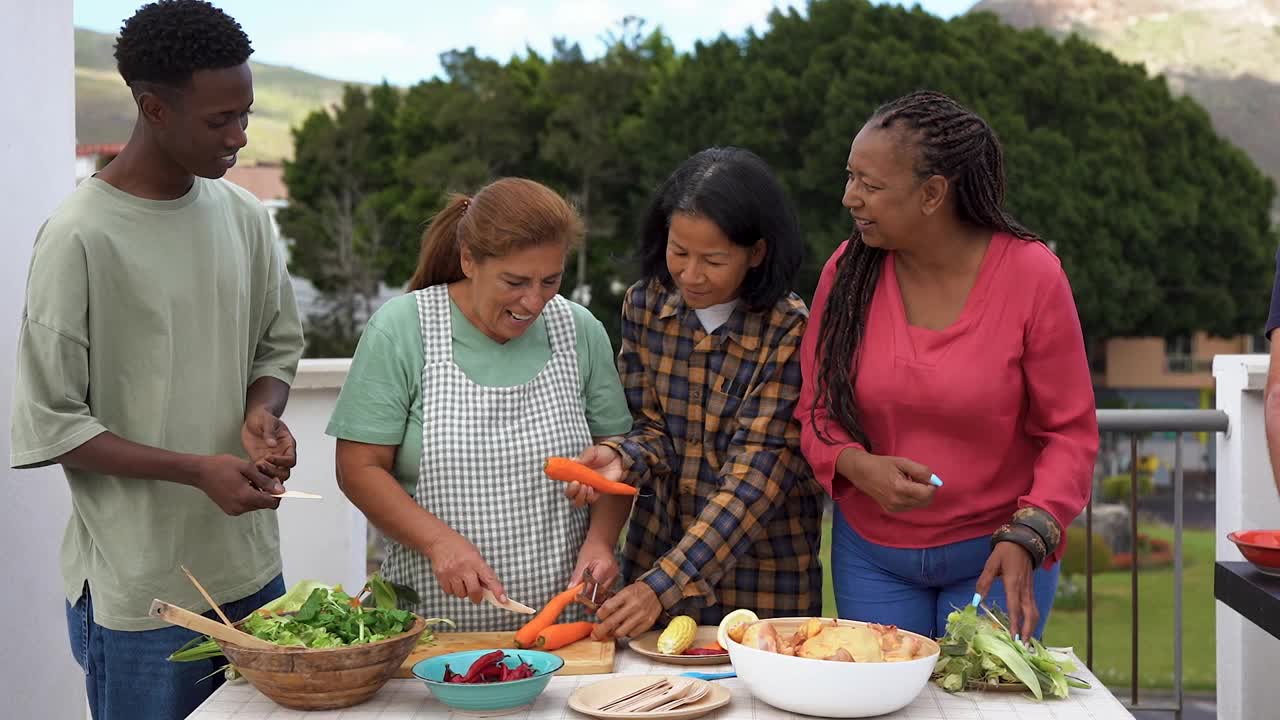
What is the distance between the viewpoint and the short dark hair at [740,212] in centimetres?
246

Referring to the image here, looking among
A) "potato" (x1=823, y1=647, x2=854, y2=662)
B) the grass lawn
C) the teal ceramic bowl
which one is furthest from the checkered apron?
the grass lawn

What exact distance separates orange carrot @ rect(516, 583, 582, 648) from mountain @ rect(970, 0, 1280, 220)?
149 ft

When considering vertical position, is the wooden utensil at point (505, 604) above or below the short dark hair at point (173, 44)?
below

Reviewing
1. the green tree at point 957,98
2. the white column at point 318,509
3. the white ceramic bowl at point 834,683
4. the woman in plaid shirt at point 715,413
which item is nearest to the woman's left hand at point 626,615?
the woman in plaid shirt at point 715,413

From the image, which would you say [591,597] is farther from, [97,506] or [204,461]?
[97,506]

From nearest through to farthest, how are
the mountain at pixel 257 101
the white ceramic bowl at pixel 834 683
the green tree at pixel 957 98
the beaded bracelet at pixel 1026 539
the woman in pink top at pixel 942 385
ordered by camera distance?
the white ceramic bowl at pixel 834 683 → the beaded bracelet at pixel 1026 539 → the woman in pink top at pixel 942 385 → the green tree at pixel 957 98 → the mountain at pixel 257 101

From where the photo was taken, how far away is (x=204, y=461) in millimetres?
2262

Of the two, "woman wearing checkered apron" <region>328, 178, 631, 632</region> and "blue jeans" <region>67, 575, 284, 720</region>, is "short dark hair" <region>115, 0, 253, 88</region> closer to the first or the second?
"woman wearing checkered apron" <region>328, 178, 631, 632</region>

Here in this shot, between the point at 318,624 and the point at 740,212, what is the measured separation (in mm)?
1091

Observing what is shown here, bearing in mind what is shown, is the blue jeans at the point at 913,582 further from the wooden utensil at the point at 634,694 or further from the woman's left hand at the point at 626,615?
the wooden utensil at the point at 634,694

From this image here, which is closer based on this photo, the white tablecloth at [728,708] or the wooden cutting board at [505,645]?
the white tablecloth at [728,708]

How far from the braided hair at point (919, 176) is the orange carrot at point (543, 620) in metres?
0.57

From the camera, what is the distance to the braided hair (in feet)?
7.71

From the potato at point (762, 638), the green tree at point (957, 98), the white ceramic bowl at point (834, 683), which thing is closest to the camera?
the white ceramic bowl at point (834, 683)
